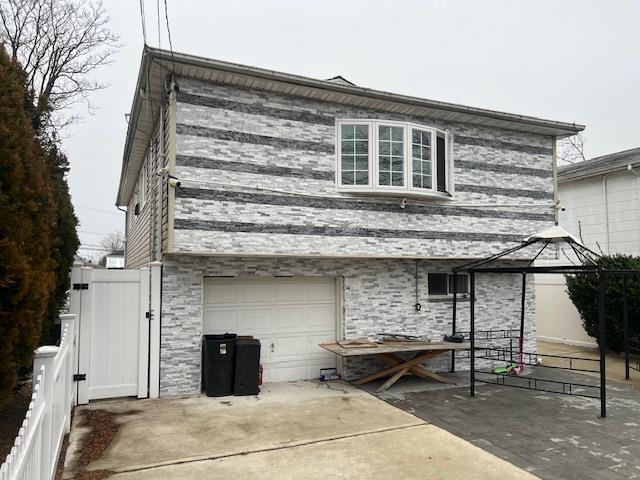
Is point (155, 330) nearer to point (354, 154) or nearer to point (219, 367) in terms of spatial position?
point (219, 367)

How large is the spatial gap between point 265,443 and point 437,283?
5.90 meters

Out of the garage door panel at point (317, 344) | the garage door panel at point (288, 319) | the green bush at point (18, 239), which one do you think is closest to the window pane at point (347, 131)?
the garage door panel at point (288, 319)

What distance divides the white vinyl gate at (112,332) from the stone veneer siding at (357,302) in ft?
1.15

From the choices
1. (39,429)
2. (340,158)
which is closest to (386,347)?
(340,158)

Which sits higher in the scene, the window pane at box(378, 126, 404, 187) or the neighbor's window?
the window pane at box(378, 126, 404, 187)

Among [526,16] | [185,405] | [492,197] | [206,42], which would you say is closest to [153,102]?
[206,42]

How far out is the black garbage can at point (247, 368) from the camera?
786 centimetres

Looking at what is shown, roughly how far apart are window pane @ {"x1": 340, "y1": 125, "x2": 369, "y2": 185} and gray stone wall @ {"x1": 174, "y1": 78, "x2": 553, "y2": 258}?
0.26m

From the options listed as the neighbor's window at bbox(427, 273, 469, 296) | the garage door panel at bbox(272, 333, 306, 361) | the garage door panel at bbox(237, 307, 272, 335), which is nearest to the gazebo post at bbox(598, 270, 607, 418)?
the neighbor's window at bbox(427, 273, 469, 296)

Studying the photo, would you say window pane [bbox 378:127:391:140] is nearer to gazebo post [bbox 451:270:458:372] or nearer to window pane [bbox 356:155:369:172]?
window pane [bbox 356:155:369:172]

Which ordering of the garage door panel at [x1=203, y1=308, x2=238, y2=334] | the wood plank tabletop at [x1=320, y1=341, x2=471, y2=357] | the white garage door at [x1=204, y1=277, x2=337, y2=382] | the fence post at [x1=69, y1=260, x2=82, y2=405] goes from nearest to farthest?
the fence post at [x1=69, y1=260, x2=82, y2=405] → the wood plank tabletop at [x1=320, y1=341, x2=471, y2=357] → the garage door panel at [x1=203, y1=308, x2=238, y2=334] → the white garage door at [x1=204, y1=277, x2=337, y2=382]

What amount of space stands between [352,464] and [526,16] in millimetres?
10793

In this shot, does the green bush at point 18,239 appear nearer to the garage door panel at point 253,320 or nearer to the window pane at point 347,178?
the garage door panel at point 253,320

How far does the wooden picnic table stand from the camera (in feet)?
27.1
